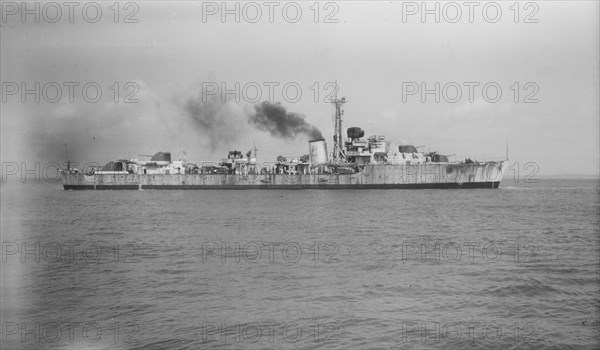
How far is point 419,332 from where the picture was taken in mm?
9492

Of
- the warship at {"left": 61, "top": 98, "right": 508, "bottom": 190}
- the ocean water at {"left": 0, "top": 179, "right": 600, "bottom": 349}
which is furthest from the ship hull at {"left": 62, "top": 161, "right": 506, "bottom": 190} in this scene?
the ocean water at {"left": 0, "top": 179, "right": 600, "bottom": 349}

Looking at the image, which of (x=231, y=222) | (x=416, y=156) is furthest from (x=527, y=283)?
(x=416, y=156)

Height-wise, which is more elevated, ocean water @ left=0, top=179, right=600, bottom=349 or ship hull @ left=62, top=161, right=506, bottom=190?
ship hull @ left=62, top=161, right=506, bottom=190

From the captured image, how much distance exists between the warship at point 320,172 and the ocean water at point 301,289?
4020 cm

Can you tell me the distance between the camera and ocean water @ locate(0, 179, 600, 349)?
928 cm

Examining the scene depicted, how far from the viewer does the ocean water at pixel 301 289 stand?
9.28 metres

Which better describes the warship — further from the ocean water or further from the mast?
the ocean water

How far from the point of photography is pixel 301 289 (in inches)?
494

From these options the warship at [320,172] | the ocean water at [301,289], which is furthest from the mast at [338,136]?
the ocean water at [301,289]

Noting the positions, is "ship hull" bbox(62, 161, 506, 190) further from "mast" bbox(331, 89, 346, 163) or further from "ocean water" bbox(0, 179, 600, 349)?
"ocean water" bbox(0, 179, 600, 349)

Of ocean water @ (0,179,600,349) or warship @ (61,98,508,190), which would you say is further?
warship @ (61,98,508,190)

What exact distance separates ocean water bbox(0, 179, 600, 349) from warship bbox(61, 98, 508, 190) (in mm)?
40203

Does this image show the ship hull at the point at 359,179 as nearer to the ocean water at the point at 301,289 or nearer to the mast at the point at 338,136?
the mast at the point at 338,136

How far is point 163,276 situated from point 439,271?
26.2ft
